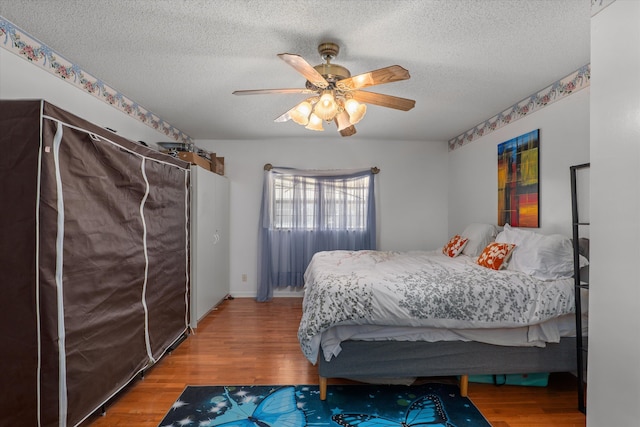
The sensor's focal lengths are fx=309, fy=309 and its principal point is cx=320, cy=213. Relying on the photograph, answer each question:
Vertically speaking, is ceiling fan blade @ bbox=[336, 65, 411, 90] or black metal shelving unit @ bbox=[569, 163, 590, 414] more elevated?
ceiling fan blade @ bbox=[336, 65, 411, 90]

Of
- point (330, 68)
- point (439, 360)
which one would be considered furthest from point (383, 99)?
point (439, 360)

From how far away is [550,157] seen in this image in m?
2.70

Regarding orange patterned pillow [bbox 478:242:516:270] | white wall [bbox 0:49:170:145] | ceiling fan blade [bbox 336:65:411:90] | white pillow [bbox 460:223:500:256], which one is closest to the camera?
ceiling fan blade [bbox 336:65:411:90]

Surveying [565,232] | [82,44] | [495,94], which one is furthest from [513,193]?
[82,44]

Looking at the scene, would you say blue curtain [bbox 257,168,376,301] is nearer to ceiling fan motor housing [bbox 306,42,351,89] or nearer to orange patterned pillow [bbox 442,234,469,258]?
orange patterned pillow [bbox 442,234,469,258]

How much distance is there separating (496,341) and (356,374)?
963 mm

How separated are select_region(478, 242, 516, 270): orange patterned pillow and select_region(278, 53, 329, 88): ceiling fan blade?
6.45 ft

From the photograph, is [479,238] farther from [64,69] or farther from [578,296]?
[64,69]

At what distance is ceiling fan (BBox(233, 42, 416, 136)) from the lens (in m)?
1.80

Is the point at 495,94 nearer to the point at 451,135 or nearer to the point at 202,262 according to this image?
the point at 451,135

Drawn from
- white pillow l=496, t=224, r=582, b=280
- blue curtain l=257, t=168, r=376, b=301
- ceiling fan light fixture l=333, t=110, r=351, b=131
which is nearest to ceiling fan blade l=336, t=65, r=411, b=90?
ceiling fan light fixture l=333, t=110, r=351, b=131

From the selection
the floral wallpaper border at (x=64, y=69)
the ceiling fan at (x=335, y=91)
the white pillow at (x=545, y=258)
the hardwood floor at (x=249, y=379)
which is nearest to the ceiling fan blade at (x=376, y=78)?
the ceiling fan at (x=335, y=91)

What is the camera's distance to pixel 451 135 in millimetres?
4270

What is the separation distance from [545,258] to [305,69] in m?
2.14
